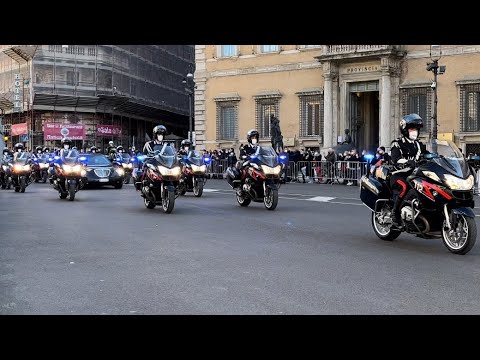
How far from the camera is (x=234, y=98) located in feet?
141

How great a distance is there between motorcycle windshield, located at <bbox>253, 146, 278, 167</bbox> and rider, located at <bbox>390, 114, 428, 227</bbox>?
6.27m

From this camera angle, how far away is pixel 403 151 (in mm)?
10477

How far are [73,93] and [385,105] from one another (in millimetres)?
30228

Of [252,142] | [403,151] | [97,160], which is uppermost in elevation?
[252,142]

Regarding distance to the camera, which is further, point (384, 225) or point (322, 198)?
point (322, 198)

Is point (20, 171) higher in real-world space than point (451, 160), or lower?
lower

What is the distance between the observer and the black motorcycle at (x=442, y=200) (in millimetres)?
9383

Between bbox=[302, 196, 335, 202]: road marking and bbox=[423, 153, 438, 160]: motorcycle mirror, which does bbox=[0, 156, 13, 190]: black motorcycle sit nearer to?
bbox=[302, 196, 335, 202]: road marking

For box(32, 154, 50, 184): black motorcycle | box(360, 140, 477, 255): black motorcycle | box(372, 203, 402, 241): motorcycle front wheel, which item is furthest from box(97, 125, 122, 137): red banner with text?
box(360, 140, 477, 255): black motorcycle

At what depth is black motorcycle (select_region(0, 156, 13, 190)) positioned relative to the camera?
28.0 metres

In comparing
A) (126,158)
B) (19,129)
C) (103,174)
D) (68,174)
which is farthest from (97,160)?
(19,129)

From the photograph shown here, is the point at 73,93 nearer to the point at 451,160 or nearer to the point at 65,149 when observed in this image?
the point at 65,149

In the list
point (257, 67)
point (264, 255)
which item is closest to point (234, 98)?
point (257, 67)

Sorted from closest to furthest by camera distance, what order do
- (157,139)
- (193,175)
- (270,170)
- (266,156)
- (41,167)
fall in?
(270,170) → (157,139) → (266,156) → (193,175) → (41,167)
